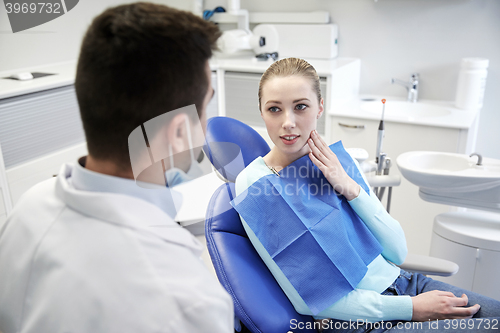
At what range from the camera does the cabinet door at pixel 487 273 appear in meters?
1.52

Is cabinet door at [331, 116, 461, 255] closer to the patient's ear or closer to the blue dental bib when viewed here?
the blue dental bib

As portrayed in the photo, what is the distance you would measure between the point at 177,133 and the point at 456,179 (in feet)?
4.33

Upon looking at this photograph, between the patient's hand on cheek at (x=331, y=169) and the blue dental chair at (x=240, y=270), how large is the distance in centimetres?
28

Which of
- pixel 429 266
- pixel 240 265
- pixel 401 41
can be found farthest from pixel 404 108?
pixel 240 265

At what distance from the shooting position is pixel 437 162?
174 cm

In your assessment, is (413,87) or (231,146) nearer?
(231,146)

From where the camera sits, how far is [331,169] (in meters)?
1.14

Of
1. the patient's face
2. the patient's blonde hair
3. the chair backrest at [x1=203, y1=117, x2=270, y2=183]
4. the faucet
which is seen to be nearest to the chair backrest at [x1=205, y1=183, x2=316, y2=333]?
the chair backrest at [x1=203, y1=117, x2=270, y2=183]

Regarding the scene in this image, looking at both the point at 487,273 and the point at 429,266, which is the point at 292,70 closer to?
the point at 429,266

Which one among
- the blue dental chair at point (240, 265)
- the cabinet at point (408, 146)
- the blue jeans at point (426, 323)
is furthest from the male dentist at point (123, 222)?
the cabinet at point (408, 146)

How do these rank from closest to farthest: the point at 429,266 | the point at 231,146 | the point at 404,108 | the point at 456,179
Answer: the point at 429,266, the point at 231,146, the point at 456,179, the point at 404,108

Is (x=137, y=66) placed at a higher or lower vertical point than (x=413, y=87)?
higher

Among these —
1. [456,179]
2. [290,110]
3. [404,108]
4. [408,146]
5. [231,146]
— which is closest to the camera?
[290,110]

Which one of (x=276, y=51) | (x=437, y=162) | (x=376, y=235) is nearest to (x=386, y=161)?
(x=437, y=162)
